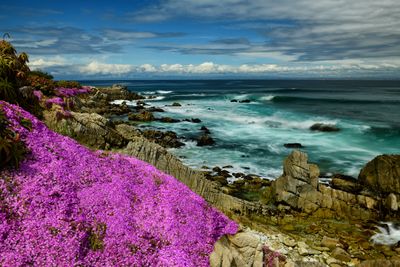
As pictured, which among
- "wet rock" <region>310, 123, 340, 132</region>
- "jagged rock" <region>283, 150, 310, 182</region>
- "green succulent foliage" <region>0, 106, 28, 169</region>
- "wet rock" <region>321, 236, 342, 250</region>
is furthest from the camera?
"wet rock" <region>310, 123, 340, 132</region>

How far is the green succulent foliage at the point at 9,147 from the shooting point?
26.8 ft

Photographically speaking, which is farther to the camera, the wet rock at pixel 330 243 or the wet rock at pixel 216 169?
the wet rock at pixel 216 169

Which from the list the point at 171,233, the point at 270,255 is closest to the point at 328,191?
the point at 270,255

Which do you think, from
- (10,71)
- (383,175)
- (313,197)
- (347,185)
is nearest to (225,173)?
(313,197)

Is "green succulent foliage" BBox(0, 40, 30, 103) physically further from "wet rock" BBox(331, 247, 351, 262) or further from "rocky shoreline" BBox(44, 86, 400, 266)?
"wet rock" BBox(331, 247, 351, 262)

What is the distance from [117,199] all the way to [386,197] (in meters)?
22.1

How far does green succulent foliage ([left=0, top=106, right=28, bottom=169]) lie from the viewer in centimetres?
816

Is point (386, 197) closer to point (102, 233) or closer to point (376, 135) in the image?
point (102, 233)

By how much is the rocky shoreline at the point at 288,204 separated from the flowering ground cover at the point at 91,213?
4.08ft

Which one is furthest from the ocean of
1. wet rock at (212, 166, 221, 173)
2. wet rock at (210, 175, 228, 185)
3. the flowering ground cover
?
the flowering ground cover

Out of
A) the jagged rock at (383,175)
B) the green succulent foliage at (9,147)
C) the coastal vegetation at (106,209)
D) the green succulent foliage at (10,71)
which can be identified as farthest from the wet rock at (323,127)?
the green succulent foliage at (9,147)

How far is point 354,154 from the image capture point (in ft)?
139

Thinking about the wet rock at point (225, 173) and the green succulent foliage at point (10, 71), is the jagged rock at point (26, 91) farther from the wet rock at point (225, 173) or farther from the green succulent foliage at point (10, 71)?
the wet rock at point (225, 173)

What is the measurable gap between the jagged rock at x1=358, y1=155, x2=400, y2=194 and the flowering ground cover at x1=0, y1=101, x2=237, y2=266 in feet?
61.6
